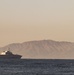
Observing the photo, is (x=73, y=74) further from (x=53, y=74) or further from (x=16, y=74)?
(x=16, y=74)

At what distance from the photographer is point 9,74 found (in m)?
140

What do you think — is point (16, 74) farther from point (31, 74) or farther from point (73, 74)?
→ point (73, 74)

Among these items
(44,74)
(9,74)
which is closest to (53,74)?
(44,74)

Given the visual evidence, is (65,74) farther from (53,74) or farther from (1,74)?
(1,74)

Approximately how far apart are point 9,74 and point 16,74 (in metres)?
1.85

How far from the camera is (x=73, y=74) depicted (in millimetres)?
141375

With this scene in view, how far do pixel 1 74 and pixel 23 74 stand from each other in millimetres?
5920

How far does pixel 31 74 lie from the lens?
141625 mm

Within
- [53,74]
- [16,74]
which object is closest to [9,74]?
[16,74]

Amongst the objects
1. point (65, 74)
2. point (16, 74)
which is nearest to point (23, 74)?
point (16, 74)

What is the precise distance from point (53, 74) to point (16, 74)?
33.1 ft

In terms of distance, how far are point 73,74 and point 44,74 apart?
25.3 ft

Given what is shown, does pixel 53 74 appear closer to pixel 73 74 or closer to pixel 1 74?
pixel 73 74

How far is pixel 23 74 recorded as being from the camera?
463 feet
